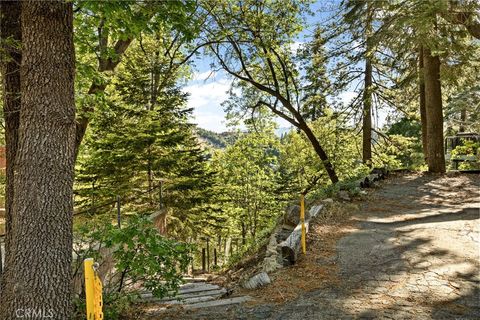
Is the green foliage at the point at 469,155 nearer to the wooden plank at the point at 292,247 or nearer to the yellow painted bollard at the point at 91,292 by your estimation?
the wooden plank at the point at 292,247

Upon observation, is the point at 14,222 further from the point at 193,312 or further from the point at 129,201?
the point at 129,201

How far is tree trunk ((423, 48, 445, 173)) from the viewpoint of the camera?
417 inches

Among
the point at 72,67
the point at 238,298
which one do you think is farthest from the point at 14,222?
the point at 238,298

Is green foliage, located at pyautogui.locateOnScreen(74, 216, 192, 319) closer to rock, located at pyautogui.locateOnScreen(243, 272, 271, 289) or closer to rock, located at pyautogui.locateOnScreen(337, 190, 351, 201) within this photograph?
→ rock, located at pyautogui.locateOnScreen(243, 272, 271, 289)

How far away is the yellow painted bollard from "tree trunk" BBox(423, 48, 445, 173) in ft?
37.6

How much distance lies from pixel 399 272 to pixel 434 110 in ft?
27.8

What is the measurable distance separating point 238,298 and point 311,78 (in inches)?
367

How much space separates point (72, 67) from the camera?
324 cm

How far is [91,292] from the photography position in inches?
84.6

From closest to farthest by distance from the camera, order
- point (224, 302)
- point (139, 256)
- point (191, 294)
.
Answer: point (139, 256)
point (224, 302)
point (191, 294)

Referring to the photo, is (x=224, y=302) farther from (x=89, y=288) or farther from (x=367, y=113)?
(x=367, y=113)

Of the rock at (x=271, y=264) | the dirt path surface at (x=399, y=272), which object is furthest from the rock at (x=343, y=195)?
the rock at (x=271, y=264)

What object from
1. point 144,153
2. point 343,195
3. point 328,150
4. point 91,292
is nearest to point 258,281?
point 91,292

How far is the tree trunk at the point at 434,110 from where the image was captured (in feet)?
34.7
